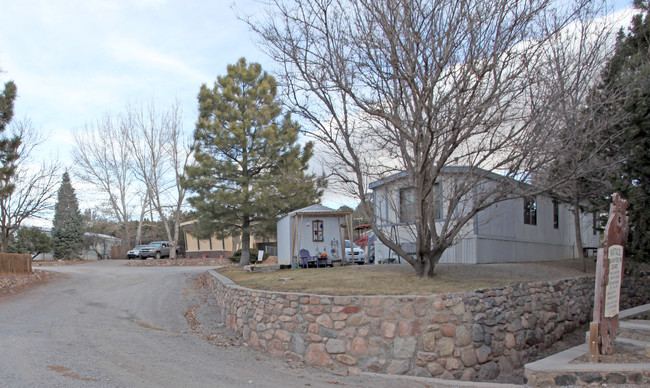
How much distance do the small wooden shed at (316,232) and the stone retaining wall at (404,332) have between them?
Result: 7.42 meters

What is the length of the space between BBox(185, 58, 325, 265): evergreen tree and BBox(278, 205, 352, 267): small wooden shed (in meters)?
3.53

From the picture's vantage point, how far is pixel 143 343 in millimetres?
8859

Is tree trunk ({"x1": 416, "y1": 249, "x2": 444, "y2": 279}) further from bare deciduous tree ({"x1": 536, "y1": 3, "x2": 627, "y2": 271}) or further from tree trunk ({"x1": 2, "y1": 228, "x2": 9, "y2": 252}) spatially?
tree trunk ({"x1": 2, "y1": 228, "x2": 9, "y2": 252})

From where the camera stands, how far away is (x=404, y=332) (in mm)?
7953

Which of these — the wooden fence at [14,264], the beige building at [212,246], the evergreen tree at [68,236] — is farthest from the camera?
the beige building at [212,246]

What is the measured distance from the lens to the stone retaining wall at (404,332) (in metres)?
7.88

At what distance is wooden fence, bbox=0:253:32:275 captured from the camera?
17.3 meters

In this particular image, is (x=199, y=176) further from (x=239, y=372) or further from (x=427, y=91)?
(x=239, y=372)

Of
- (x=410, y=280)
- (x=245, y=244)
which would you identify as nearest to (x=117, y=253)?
(x=245, y=244)

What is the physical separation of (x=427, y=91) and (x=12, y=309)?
37.2 ft

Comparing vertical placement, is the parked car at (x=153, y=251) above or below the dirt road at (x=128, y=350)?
above

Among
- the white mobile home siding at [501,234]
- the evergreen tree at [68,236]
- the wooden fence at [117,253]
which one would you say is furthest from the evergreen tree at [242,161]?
the wooden fence at [117,253]

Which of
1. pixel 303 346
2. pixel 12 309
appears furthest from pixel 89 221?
pixel 303 346

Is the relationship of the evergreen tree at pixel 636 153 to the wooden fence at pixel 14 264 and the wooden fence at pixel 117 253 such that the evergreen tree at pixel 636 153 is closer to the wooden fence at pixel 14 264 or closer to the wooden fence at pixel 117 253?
the wooden fence at pixel 14 264
